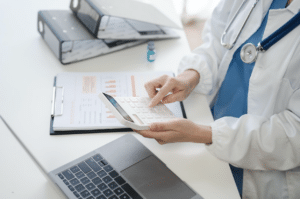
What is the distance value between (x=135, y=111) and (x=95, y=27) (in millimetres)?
431

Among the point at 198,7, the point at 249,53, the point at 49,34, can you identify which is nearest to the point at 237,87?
the point at 249,53

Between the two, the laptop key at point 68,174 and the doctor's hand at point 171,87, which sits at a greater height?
the doctor's hand at point 171,87

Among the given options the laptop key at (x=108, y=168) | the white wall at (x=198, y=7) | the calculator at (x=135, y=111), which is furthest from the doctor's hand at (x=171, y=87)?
the white wall at (x=198, y=7)

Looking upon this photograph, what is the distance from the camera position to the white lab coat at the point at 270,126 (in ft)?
2.66

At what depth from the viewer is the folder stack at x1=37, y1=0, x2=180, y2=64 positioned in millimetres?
1073

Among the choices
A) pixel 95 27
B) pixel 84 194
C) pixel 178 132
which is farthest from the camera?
pixel 95 27

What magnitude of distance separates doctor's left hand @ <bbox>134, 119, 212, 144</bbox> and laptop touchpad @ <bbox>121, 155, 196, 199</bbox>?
76mm

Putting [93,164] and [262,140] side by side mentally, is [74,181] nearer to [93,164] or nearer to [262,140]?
[93,164]

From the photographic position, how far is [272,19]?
89 cm

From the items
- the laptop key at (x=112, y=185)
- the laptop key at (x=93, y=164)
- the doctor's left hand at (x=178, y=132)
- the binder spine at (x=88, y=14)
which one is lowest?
the laptop key at (x=112, y=185)

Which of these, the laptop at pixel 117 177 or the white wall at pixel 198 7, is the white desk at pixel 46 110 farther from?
the white wall at pixel 198 7

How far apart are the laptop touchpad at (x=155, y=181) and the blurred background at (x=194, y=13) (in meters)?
2.05

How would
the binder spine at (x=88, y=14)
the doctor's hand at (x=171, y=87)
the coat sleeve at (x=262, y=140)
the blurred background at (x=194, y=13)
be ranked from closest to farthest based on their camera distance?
the coat sleeve at (x=262, y=140), the doctor's hand at (x=171, y=87), the binder spine at (x=88, y=14), the blurred background at (x=194, y=13)

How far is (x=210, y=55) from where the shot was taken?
112cm
